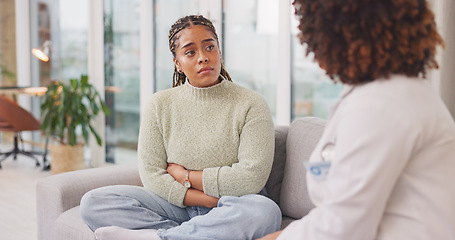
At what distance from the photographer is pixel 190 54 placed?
78.2 inches

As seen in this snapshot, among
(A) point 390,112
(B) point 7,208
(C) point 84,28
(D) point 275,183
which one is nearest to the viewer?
(A) point 390,112

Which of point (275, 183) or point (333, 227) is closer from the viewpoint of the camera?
point (333, 227)

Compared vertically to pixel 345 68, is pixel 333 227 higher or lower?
lower

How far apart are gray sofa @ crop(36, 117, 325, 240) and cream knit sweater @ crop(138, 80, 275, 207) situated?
0.17 metres

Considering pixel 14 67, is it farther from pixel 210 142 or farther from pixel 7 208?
pixel 210 142

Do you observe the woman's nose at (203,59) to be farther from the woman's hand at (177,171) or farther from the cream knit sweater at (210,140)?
the woman's hand at (177,171)

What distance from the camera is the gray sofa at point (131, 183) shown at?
1.96 meters

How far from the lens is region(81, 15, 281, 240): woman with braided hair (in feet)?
5.75

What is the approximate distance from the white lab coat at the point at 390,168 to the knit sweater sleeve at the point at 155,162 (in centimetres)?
96

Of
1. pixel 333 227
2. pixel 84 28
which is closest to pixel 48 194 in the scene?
pixel 333 227

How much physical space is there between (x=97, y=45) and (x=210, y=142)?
332 centimetres

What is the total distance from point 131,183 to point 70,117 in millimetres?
2715

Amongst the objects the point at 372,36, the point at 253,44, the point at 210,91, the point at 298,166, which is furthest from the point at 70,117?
the point at 372,36

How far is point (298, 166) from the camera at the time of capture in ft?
6.51
